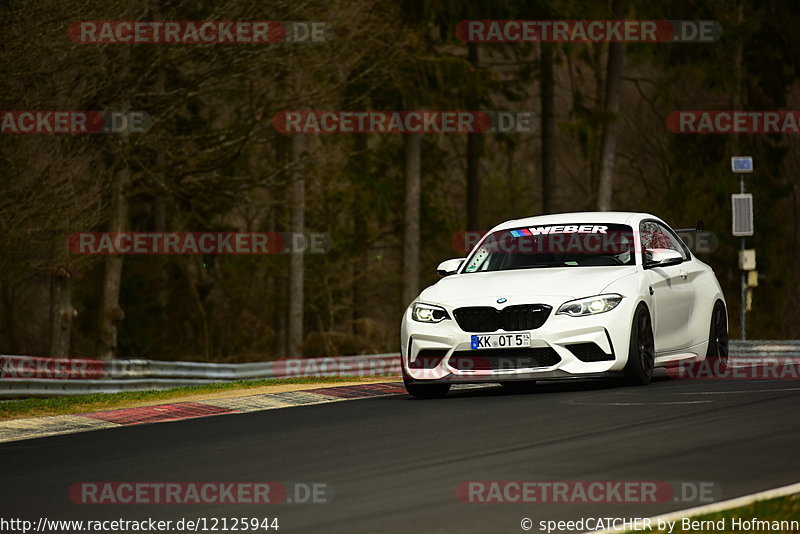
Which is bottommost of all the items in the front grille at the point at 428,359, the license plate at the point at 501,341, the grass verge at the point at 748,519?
the grass verge at the point at 748,519

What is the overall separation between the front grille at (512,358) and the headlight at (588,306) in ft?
1.29

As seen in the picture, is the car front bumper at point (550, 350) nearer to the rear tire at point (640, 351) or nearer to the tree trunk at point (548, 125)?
the rear tire at point (640, 351)

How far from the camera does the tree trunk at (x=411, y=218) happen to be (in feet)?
130

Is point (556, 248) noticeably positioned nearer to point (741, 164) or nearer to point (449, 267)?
point (449, 267)

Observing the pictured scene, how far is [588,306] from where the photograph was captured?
12953 mm

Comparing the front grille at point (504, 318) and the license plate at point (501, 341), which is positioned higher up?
the front grille at point (504, 318)

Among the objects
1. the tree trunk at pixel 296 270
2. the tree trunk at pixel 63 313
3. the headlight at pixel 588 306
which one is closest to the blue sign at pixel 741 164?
the headlight at pixel 588 306

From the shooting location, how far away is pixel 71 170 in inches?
1036

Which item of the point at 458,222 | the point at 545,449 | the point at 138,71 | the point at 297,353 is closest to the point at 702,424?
the point at 545,449

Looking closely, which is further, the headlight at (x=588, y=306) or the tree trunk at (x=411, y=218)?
the tree trunk at (x=411, y=218)

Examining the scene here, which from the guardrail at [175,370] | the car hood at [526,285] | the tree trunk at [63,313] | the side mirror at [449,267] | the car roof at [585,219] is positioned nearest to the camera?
the car hood at [526,285]

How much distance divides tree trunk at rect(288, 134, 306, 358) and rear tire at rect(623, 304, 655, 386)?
81.6 feet

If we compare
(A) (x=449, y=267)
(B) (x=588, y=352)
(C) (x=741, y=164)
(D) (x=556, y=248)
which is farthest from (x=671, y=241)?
(C) (x=741, y=164)

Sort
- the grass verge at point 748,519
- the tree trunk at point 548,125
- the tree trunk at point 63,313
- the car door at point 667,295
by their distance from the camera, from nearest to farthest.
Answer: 1. the grass verge at point 748,519
2. the car door at point 667,295
3. the tree trunk at point 63,313
4. the tree trunk at point 548,125
